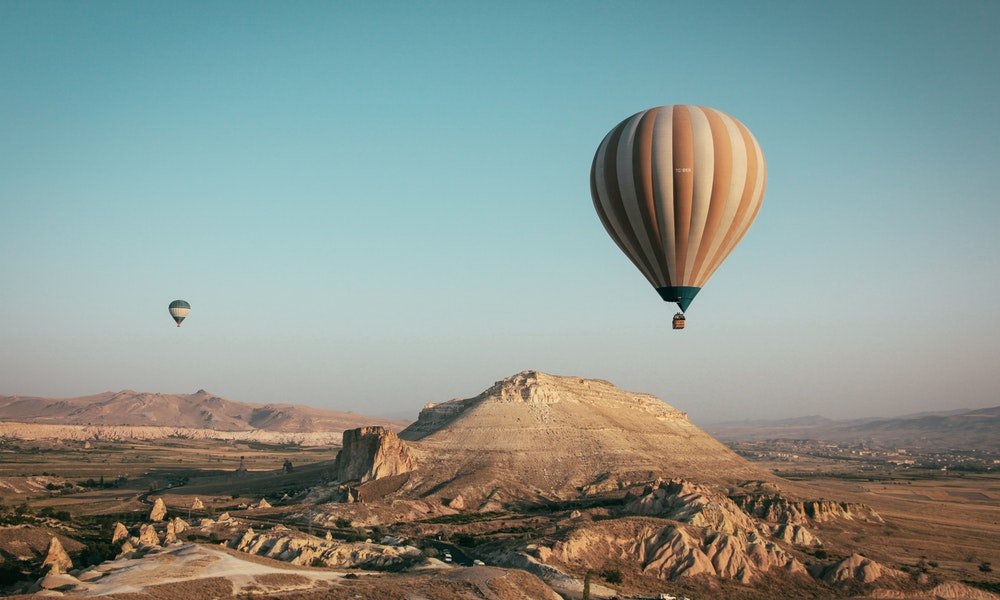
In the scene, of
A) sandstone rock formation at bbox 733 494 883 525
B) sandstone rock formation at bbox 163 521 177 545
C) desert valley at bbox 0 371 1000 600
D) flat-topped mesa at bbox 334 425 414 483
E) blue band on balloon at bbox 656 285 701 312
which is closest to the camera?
desert valley at bbox 0 371 1000 600

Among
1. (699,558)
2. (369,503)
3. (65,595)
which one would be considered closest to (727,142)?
(699,558)

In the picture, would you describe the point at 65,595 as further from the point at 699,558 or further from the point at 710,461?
the point at 710,461

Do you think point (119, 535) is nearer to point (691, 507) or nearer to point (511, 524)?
point (511, 524)

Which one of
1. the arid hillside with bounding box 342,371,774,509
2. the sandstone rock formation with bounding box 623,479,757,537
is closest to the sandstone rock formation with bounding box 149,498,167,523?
the arid hillside with bounding box 342,371,774,509

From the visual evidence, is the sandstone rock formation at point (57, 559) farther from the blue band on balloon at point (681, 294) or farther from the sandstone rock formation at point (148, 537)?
the blue band on balloon at point (681, 294)

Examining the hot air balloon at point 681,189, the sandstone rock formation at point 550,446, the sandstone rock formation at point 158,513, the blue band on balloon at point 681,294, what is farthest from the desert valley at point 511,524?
the hot air balloon at point 681,189

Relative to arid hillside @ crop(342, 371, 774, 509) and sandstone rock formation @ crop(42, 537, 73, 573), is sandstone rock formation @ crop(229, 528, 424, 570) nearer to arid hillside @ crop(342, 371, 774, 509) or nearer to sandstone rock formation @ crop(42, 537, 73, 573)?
sandstone rock formation @ crop(42, 537, 73, 573)
